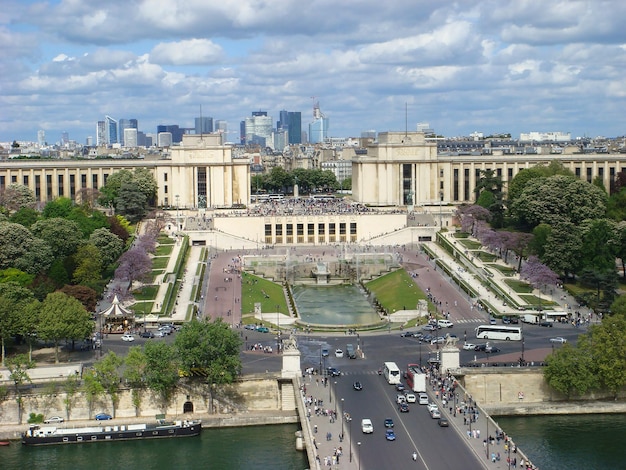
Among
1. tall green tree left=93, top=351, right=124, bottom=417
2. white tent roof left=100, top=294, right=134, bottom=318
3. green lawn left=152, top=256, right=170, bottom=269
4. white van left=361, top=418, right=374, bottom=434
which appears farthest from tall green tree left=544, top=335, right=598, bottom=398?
green lawn left=152, top=256, right=170, bottom=269

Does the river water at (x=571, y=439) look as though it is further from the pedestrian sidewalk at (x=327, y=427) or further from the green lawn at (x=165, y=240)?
the green lawn at (x=165, y=240)

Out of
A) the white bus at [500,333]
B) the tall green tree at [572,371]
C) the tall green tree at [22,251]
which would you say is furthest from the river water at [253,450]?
the tall green tree at [22,251]

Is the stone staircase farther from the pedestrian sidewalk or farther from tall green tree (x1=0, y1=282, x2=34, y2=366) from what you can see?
tall green tree (x1=0, y1=282, x2=34, y2=366)

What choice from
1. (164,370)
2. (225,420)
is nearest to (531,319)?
(225,420)

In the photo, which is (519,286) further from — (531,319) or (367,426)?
(367,426)

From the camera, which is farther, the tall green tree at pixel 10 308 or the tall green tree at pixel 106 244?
the tall green tree at pixel 106 244

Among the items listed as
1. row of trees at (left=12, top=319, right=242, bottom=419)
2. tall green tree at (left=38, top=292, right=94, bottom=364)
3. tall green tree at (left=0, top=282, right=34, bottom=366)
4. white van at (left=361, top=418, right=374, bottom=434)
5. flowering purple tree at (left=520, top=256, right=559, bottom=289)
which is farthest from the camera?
flowering purple tree at (left=520, top=256, right=559, bottom=289)

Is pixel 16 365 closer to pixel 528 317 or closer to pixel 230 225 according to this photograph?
pixel 528 317
